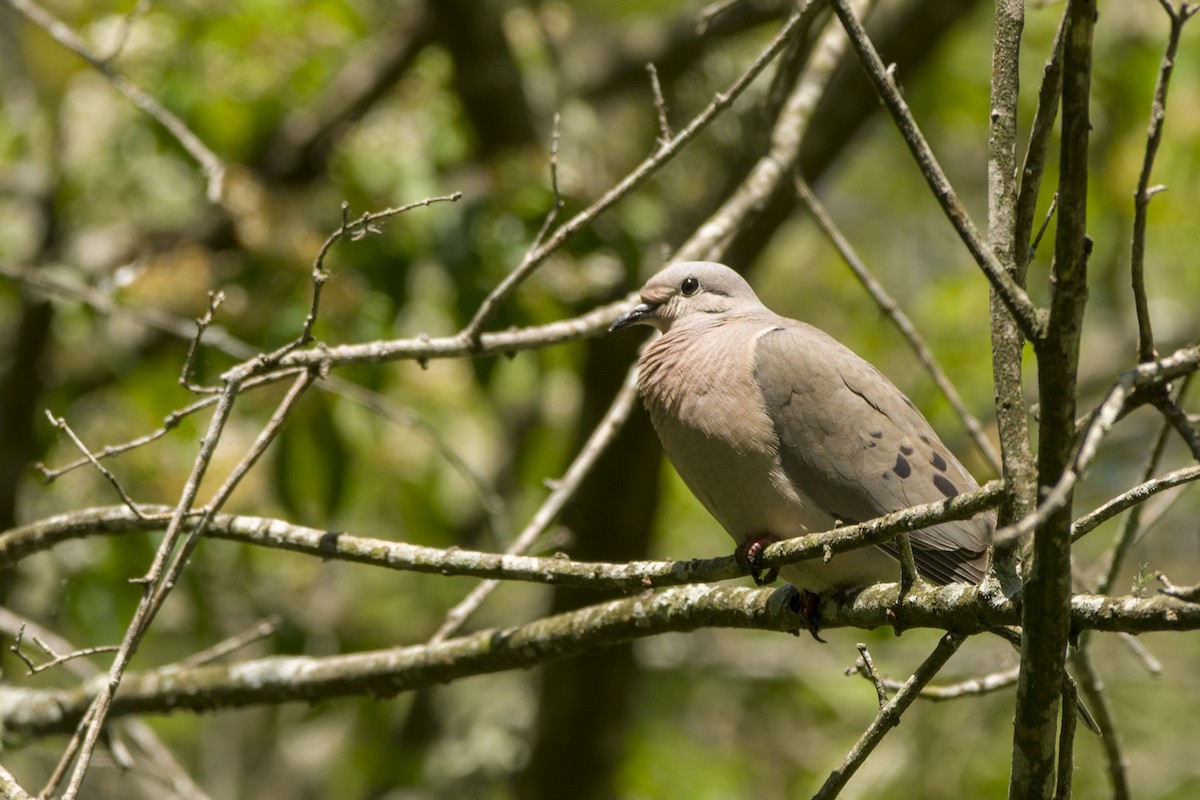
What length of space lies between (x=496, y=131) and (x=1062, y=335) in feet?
13.3

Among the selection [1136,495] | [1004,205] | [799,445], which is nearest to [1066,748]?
[1136,495]

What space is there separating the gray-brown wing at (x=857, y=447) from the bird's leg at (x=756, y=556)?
0.16 metres

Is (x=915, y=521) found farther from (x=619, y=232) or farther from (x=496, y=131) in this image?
(x=496, y=131)

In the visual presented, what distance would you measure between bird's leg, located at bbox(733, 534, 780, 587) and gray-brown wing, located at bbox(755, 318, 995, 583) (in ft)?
0.54

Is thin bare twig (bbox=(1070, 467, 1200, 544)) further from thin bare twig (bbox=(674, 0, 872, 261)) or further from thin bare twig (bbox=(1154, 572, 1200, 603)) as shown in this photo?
thin bare twig (bbox=(674, 0, 872, 261))

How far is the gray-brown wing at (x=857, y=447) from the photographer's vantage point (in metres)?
2.87

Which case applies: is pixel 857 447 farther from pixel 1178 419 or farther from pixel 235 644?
pixel 235 644

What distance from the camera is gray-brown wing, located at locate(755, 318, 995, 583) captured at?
287cm

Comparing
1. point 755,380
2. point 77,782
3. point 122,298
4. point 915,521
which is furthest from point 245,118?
point 915,521

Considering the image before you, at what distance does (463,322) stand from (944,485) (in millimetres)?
1583

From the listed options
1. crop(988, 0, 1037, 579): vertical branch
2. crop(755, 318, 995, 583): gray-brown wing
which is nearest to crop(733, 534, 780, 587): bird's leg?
crop(755, 318, 995, 583): gray-brown wing

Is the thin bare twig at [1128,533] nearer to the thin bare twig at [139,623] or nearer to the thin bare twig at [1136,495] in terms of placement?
the thin bare twig at [1136,495]

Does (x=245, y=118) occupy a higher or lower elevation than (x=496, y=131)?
lower

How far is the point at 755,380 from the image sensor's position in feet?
9.68
